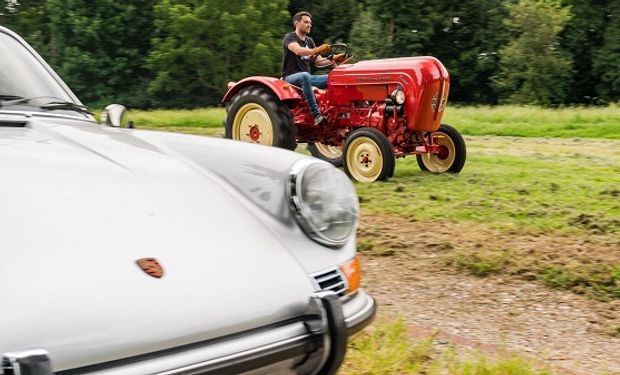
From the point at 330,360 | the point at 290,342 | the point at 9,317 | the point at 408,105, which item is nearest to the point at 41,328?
the point at 9,317

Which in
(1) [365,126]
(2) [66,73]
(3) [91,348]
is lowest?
(2) [66,73]

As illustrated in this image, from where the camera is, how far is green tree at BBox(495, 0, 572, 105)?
37656 millimetres

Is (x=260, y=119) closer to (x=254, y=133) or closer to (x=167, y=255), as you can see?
(x=254, y=133)

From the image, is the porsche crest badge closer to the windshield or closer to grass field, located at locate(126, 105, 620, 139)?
the windshield

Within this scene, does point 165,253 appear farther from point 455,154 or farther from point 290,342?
point 455,154

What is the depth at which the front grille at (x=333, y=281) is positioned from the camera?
2.11 m

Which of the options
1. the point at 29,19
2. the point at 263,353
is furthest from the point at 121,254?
the point at 29,19

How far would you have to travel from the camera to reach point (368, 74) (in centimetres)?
810

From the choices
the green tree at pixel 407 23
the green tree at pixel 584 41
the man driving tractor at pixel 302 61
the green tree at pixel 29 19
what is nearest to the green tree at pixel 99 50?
the green tree at pixel 29 19

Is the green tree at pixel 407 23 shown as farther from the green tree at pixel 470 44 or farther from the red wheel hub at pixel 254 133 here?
the red wheel hub at pixel 254 133

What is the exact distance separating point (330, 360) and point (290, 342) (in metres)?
0.15

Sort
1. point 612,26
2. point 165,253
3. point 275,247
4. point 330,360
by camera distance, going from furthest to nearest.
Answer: point 612,26, point 275,247, point 330,360, point 165,253

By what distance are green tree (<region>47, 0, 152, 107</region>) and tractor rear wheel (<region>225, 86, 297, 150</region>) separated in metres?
36.5

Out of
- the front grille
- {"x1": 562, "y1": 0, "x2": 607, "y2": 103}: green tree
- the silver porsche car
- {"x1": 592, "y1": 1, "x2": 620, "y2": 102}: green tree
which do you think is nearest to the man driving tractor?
the silver porsche car
